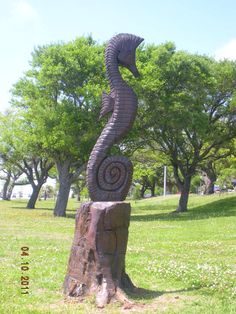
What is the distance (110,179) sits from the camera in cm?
878

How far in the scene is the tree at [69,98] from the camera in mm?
27094

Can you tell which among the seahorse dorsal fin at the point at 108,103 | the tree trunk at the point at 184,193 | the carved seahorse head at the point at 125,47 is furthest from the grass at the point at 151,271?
the tree trunk at the point at 184,193

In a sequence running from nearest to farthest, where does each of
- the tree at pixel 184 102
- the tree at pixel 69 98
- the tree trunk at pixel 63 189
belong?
the tree at pixel 69 98, the tree at pixel 184 102, the tree trunk at pixel 63 189

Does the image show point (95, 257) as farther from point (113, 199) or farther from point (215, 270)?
point (215, 270)

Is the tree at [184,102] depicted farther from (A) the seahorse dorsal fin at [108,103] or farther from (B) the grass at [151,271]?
(A) the seahorse dorsal fin at [108,103]

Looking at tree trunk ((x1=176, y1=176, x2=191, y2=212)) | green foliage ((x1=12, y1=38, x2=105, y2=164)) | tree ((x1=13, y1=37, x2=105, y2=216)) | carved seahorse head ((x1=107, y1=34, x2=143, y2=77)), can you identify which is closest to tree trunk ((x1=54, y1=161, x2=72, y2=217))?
tree ((x1=13, y1=37, x2=105, y2=216))

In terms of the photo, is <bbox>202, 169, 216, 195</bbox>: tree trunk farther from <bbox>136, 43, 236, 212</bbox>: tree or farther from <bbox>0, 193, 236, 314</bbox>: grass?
<bbox>0, 193, 236, 314</bbox>: grass

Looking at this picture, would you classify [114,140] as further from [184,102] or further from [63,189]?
[63,189]

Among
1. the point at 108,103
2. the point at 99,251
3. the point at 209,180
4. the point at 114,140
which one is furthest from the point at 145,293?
the point at 209,180

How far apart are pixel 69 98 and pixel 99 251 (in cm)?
2154

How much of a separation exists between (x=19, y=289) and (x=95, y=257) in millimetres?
1741

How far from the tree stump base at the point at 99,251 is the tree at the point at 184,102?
19715 mm

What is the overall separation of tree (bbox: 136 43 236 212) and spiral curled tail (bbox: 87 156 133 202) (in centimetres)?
1891

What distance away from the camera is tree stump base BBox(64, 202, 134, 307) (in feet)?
26.1
